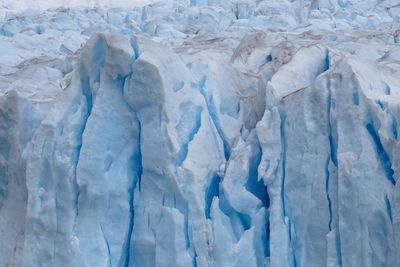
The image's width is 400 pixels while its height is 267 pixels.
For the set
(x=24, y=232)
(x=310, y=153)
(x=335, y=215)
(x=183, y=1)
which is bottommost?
(x=183, y=1)

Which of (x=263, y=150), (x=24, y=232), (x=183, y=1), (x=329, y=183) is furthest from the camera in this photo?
(x=183, y=1)

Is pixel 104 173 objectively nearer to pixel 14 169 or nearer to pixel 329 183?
pixel 14 169

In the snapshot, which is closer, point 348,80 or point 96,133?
point 348,80

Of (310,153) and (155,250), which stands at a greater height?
(310,153)

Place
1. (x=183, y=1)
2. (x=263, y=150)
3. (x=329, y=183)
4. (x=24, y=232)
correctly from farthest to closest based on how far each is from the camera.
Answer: (x=183, y=1)
(x=24, y=232)
(x=263, y=150)
(x=329, y=183)

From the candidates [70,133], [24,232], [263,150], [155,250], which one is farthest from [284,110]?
[24,232]

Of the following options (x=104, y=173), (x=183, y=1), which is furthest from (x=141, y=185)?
(x=183, y=1)
